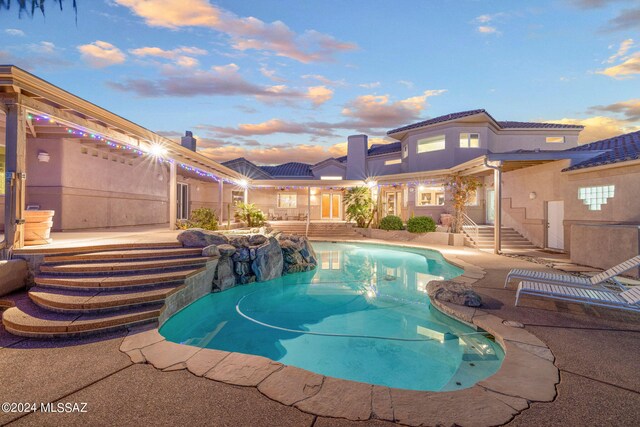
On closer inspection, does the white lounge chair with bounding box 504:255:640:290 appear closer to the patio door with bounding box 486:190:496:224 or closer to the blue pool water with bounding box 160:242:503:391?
the blue pool water with bounding box 160:242:503:391

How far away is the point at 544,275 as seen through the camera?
5797 mm

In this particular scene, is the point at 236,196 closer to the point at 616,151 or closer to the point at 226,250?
the point at 226,250

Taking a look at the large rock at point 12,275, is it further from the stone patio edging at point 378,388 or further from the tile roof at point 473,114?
the tile roof at point 473,114

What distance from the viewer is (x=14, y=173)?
5.41 meters

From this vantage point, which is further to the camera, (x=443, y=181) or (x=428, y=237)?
(x=443, y=181)

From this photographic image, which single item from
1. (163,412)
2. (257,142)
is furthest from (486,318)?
(257,142)

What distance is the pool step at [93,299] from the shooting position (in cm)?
414

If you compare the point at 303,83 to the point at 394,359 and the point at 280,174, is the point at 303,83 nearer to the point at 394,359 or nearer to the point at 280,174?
the point at 280,174

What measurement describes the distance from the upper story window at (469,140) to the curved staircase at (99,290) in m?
16.7

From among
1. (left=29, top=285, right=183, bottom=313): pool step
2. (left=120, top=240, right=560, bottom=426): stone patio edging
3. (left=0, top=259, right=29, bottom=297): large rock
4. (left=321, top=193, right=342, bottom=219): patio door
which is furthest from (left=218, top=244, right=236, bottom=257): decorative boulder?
(left=321, top=193, right=342, bottom=219): patio door

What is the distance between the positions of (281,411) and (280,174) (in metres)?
27.9

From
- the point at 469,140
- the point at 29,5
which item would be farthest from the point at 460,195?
the point at 29,5

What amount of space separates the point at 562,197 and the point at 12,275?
628 inches

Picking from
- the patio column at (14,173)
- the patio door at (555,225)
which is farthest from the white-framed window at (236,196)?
the patio door at (555,225)
